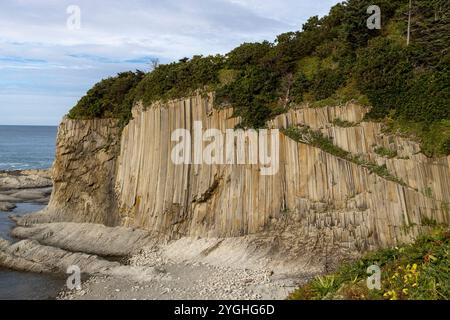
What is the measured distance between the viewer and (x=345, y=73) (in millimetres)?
28000

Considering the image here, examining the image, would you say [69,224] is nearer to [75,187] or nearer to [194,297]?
[75,187]

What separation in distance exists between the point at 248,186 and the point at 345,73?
9.25 meters

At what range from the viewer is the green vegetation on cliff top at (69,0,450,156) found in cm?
2447

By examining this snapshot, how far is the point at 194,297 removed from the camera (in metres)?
21.9

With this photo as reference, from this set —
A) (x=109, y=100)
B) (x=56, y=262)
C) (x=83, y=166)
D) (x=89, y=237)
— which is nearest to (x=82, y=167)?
(x=83, y=166)

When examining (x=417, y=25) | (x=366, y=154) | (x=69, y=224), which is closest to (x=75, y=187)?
(x=69, y=224)

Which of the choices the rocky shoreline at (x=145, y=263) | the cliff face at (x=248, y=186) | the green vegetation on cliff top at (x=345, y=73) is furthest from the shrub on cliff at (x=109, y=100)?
the rocky shoreline at (x=145, y=263)

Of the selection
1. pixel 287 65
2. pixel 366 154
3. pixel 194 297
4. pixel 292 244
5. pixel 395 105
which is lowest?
pixel 194 297

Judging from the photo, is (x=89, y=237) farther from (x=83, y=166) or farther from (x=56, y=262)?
(x=83, y=166)

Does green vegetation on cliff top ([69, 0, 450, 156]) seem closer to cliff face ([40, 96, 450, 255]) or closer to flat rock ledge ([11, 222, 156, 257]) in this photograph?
cliff face ([40, 96, 450, 255])

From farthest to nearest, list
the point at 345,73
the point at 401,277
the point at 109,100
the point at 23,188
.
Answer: the point at 23,188 < the point at 109,100 < the point at 345,73 < the point at 401,277

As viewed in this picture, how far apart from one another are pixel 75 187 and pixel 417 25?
28.8 m

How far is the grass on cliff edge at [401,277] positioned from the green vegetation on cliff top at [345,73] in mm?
12602

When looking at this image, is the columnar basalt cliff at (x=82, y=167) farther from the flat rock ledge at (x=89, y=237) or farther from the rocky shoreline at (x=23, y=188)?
the rocky shoreline at (x=23, y=188)
